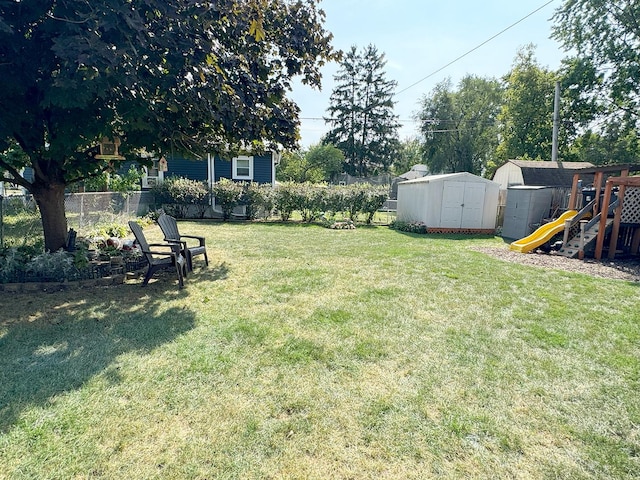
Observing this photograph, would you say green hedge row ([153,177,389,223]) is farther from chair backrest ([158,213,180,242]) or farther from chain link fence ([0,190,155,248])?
chair backrest ([158,213,180,242])

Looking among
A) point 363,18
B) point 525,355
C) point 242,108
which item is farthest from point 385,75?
point 525,355

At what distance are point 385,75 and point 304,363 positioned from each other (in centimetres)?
3601

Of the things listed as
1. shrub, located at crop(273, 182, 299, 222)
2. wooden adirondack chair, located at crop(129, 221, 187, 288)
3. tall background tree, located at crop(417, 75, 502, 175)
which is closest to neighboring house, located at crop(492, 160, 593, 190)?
shrub, located at crop(273, 182, 299, 222)

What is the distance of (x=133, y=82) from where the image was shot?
367 cm

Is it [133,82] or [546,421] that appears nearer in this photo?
[546,421]

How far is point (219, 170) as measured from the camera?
54.3 ft

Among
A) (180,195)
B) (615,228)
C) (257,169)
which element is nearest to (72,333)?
(615,228)

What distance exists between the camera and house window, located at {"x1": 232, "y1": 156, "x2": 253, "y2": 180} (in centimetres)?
1658

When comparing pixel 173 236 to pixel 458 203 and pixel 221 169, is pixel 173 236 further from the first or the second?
pixel 221 169

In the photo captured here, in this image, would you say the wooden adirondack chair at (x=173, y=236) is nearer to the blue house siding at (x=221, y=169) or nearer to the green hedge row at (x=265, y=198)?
the green hedge row at (x=265, y=198)

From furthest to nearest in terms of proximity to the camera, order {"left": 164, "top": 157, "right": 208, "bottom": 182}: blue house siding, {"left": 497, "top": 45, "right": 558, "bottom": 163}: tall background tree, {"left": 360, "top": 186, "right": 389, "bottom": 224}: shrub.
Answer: {"left": 497, "top": 45, "right": 558, "bottom": 163}: tall background tree → {"left": 164, "top": 157, "right": 208, "bottom": 182}: blue house siding → {"left": 360, "top": 186, "right": 389, "bottom": 224}: shrub

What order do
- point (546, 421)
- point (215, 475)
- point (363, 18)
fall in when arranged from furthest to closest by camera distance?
1. point (363, 18)
2. point (546, 421)
3. point (215, 475)

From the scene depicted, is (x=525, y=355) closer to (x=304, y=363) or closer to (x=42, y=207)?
(x=304, y=363)

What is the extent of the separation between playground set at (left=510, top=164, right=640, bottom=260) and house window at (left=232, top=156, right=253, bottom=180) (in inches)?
485
